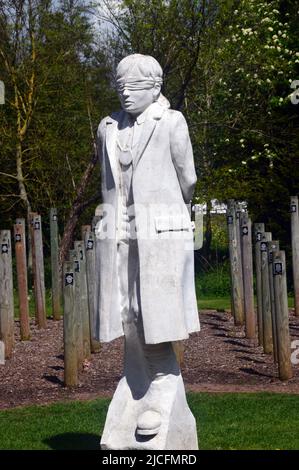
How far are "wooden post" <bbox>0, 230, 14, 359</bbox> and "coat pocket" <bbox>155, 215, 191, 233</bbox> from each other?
6944 mm

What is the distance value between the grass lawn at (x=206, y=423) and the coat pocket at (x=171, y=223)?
209cm

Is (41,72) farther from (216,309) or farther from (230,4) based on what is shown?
(216,309)

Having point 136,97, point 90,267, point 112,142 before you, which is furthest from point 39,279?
point 136,97

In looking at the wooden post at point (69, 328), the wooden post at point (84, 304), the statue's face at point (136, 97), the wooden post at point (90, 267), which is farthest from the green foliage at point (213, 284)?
the statue's face at point (136, 97)

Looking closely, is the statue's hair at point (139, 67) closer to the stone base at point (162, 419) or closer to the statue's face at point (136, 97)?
the statue's face at point (136, 97)

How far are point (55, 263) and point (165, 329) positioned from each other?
11.0 meters

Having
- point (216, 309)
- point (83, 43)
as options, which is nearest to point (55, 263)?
point (216, 309)

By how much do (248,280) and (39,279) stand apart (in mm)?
3674

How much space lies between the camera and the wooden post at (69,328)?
1277 cm

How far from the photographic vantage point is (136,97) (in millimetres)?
8547

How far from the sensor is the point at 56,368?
46.3 ft

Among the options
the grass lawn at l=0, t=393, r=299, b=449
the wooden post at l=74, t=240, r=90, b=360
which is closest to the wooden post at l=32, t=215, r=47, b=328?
the wooden post at l=74, t=240, r=90, b=360

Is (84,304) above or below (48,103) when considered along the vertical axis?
below

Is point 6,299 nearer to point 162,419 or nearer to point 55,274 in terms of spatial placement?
point 55,274
